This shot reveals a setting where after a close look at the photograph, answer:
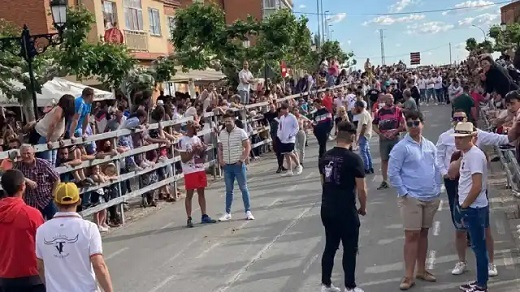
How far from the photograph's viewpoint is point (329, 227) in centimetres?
754

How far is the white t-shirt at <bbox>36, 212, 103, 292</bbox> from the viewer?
511 cm

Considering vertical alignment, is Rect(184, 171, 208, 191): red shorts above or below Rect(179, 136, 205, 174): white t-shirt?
below

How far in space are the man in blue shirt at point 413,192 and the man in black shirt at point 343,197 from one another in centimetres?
48

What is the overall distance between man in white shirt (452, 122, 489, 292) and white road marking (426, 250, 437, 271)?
1.29 meters

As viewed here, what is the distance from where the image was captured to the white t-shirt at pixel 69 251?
16.8 feet

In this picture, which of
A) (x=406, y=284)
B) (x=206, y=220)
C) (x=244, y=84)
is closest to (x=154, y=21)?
(x=244, y=84)

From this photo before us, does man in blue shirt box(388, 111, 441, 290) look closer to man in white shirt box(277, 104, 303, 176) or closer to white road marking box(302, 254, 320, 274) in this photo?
white road marking box(302, 254, 320, 274)

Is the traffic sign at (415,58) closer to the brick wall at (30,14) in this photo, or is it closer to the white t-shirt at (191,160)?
the brick wall at (30,14)

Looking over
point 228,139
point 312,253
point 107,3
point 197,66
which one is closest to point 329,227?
point 312,253

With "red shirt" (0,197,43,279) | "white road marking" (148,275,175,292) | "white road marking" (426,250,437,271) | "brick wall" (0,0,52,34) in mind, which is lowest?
"white road marking" (148,275,175,292)

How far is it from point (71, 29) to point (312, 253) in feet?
36.3

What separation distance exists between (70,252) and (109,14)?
28482 mm

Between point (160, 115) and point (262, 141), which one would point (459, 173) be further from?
point (262, 141)

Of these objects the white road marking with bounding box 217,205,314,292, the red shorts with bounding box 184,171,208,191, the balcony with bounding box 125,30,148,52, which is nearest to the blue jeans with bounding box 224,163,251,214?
the red shorts with bounding box 184,171,208,191
